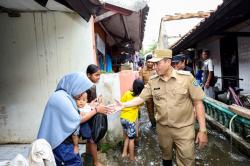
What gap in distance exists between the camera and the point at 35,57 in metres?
5.84

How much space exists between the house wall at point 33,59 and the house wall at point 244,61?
18.1ft

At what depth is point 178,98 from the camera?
4129 mm

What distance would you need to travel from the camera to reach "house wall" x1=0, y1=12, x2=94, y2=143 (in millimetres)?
5754

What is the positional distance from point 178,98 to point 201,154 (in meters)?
2.50

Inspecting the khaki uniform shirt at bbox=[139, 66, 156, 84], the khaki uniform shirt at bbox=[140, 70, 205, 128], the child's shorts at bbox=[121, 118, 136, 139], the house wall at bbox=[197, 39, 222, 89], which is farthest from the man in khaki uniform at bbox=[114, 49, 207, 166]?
the house wall at bbox=[197, 39, 222, 89]

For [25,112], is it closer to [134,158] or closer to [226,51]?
[134,158]

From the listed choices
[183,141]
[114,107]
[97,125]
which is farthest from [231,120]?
[97,125]

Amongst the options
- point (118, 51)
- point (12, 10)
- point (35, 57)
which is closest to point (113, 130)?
point (35, 57)

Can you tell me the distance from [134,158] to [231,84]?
18.5ft

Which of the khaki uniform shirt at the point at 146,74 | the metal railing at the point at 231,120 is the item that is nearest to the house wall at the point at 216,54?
the metal railing at the point at 231,120

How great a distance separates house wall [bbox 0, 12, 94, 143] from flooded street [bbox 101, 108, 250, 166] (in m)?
1.88

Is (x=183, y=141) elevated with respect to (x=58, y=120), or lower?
lower

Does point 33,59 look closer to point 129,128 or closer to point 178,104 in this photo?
point 129,128

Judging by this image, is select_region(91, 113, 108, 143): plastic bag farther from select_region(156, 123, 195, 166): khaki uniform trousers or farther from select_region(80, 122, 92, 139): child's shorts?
select_region(156, 123, 195, 166): khaki uniform trousers
